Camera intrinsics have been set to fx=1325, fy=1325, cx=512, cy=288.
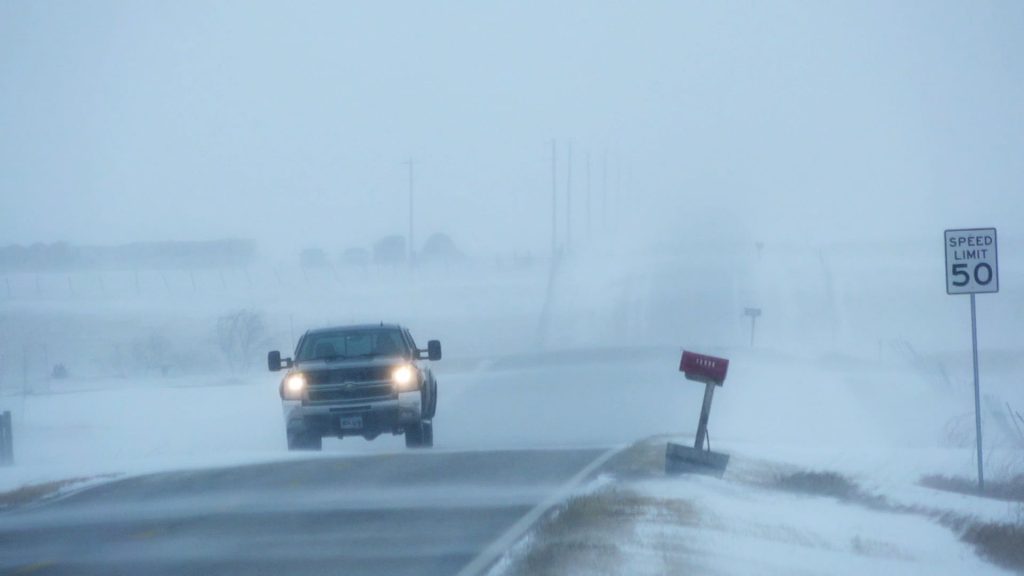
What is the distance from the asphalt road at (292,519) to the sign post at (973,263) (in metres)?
5.07

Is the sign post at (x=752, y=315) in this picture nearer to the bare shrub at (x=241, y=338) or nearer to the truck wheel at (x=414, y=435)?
the bare shrub at (x=241, y=338)

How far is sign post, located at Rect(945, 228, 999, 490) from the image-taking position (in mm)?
14812

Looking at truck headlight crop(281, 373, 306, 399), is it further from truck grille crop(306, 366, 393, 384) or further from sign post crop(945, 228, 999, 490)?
sign post crop(945, 228, 999, 490)

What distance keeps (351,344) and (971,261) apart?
10.7m

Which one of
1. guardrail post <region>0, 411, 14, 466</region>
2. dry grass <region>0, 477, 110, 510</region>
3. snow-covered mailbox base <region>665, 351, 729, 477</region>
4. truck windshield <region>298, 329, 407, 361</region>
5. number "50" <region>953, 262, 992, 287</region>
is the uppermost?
number "50" <region>953, 262, 992, 287</region>

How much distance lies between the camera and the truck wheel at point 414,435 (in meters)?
21.7

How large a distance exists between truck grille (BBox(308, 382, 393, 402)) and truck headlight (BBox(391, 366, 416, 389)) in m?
0.23

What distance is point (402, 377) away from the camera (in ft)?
69.4

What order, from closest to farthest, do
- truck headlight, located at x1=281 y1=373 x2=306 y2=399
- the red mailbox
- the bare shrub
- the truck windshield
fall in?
the red mailbox, truck headlight, located at x1=281 y1=373 x2=306 y2=399, the truck windshield, the bare shrub

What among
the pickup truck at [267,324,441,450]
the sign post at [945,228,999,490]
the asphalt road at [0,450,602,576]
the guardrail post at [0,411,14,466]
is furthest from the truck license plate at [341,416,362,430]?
the sign post at [945,228,999,490]

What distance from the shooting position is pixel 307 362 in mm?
21188

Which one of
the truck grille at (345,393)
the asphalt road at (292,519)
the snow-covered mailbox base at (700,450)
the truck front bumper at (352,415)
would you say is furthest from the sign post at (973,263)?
the truck grille at (345,393)

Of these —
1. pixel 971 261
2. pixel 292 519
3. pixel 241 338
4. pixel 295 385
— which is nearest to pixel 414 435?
pixel 295 385

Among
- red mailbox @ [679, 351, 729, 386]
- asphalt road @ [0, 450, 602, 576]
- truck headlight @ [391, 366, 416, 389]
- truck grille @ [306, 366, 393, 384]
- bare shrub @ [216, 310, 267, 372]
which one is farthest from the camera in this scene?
bare shrub @ [216, 310, 267, 372]
